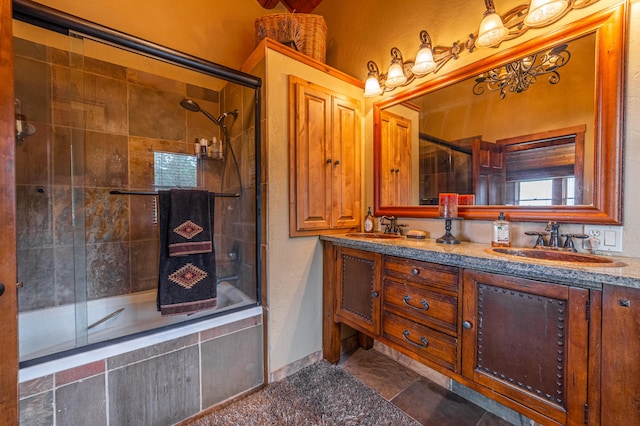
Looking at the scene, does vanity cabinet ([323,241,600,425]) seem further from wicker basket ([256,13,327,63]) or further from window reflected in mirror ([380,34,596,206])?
wicker basket ([256,13,327,63])

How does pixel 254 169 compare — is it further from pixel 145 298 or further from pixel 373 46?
pixel 373 46

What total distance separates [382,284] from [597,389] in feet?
2.82

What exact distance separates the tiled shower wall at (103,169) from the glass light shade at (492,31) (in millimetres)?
1427

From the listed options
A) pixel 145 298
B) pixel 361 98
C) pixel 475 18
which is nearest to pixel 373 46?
pixel 361 98

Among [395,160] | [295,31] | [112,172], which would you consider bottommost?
[112,172]

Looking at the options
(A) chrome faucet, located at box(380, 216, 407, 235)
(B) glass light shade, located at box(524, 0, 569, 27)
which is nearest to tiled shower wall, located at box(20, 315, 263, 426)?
(A) chrome faucet, located at box(380, 216, 407, 235)

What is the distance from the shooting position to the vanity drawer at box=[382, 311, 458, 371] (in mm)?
1178

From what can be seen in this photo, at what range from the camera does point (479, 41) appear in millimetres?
1379

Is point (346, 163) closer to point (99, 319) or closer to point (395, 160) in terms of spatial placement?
point (395, 160)

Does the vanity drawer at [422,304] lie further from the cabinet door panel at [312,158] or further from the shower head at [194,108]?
the shower head at [194,108]

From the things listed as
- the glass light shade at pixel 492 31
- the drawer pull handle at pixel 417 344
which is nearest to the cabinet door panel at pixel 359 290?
the drawer pull handle at pixel 417 344

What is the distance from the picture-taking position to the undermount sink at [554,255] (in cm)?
103

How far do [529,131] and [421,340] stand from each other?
1.22 metres

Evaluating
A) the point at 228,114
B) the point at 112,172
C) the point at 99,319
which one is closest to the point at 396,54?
the point at 228,114
